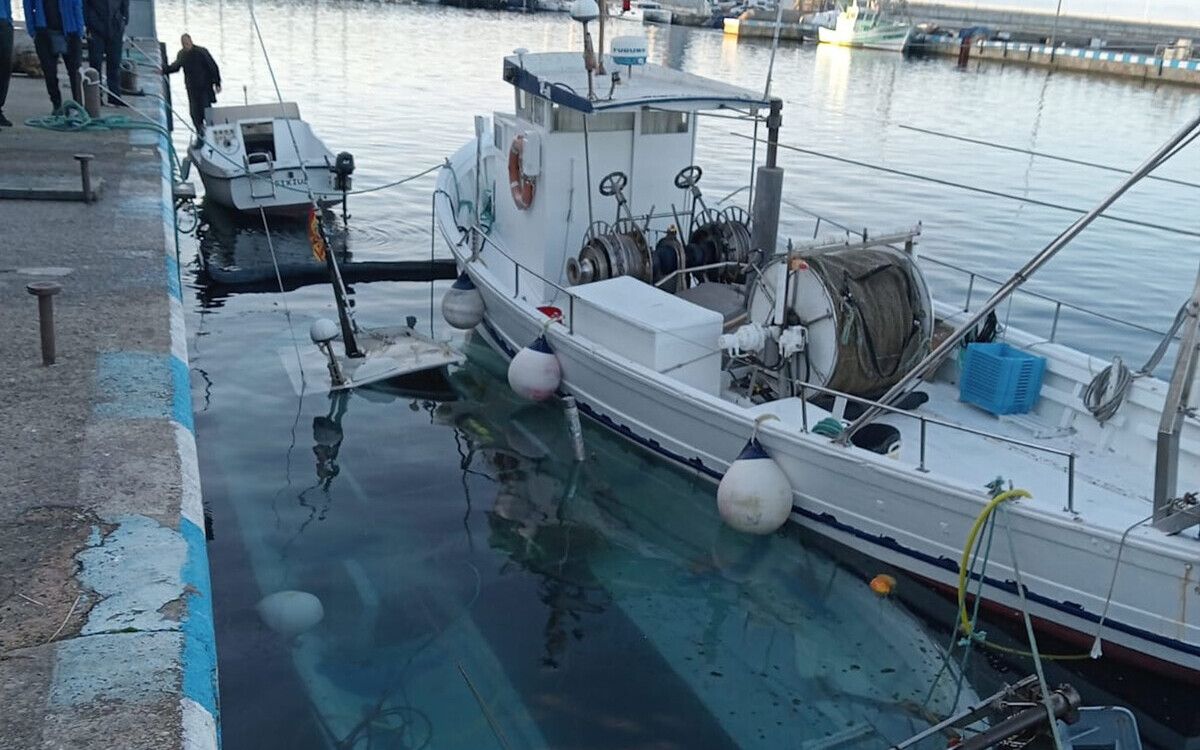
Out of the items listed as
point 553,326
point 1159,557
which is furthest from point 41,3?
Answer: point 1159,557

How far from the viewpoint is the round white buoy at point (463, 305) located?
38.9 ft

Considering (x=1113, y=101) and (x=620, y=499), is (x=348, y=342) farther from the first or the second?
(x=1113, y=101)

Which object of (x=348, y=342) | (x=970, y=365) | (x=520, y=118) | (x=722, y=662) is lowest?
(x=722, y=662)

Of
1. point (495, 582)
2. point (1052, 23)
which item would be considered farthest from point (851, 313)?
point (1052, 23)

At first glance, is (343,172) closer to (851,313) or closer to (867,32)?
(851,313)

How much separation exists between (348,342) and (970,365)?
6444 mm

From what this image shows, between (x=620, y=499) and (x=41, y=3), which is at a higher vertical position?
(x=41, y=3)

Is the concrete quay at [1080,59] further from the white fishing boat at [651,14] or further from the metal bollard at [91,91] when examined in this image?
the metal bollard at [91,91]

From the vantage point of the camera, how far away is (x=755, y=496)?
7953 mm

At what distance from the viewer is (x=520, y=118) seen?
11562 mm

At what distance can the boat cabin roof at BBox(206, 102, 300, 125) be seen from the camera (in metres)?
18.0

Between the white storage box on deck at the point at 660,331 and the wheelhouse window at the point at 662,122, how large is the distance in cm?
237

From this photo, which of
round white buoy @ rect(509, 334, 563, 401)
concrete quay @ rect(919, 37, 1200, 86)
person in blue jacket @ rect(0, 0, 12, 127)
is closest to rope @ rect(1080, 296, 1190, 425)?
round white buoy @ rect(509, 334, 563, 401)

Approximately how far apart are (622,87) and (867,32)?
64.8 m
